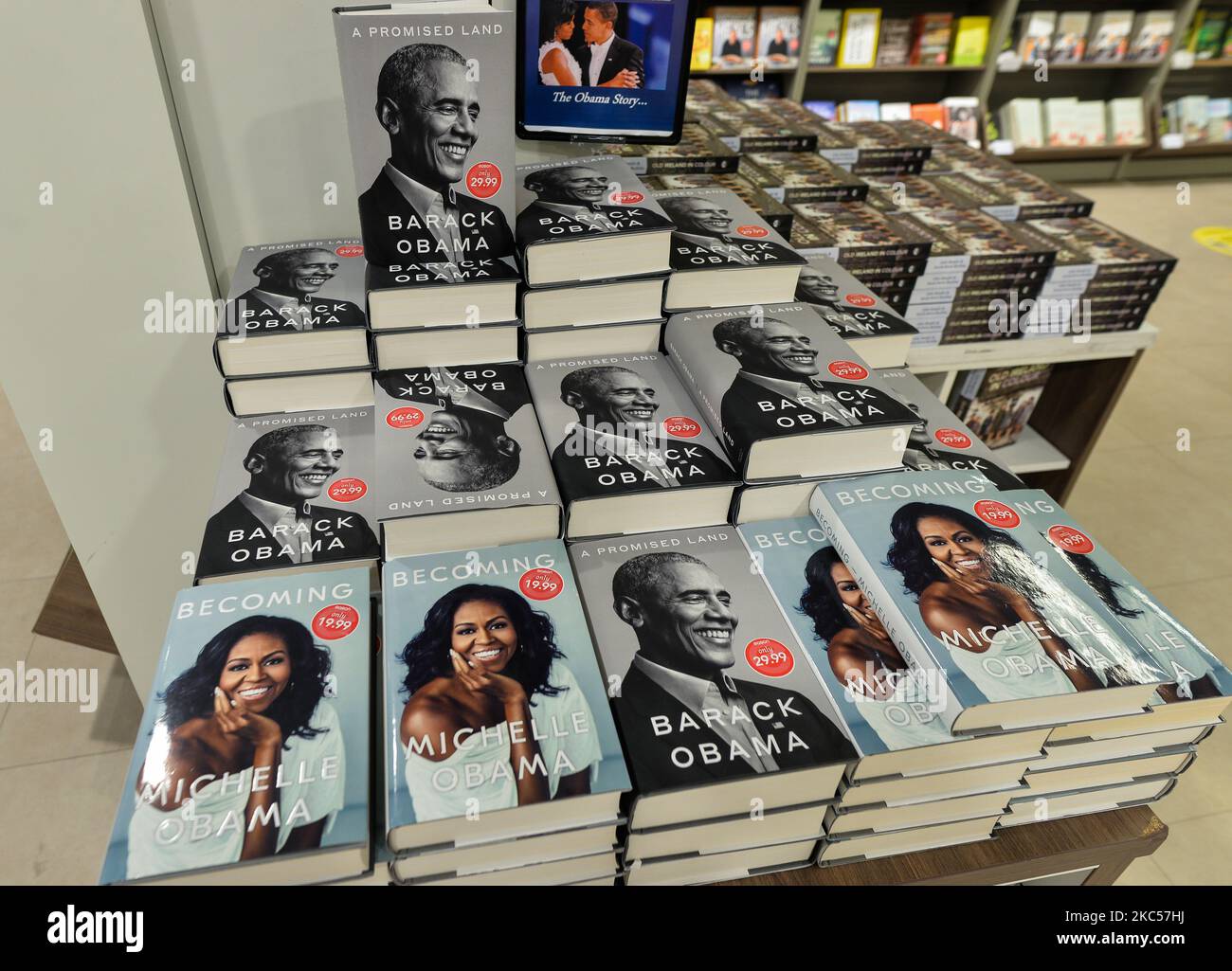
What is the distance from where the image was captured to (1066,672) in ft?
2.93

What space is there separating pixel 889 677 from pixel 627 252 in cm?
73

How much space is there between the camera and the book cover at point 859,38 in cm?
461

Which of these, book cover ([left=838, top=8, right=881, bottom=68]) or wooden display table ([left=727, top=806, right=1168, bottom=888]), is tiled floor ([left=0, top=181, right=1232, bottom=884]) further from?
book cover ([left=838, top=8, right=881, bottom=68])

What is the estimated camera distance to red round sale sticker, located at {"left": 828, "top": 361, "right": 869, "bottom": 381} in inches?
47.2

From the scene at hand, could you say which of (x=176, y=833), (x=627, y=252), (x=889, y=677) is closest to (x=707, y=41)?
(x=627, y=252)

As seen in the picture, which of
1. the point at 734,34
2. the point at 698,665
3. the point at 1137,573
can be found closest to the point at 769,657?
the point at 698,665

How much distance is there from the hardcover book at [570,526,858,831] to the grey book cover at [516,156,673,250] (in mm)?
494

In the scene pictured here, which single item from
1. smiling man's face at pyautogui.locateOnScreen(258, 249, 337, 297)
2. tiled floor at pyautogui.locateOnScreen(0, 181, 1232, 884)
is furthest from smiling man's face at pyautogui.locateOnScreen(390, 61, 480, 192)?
tiled floor at pyautogui.locateOnScreen(0, 181, 1232, 884)

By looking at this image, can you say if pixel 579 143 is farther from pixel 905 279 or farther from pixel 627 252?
pixel 905 279

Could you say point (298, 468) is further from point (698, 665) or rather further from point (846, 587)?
point (846, 587)

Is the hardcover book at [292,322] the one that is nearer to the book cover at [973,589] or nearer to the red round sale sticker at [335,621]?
the red round sale sticker at [335,621]

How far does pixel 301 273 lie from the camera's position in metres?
1.38

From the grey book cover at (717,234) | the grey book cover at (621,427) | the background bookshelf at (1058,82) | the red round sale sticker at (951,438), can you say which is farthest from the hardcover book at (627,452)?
the background bookshelf at (1058,82)

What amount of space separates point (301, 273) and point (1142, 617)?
1328mm
